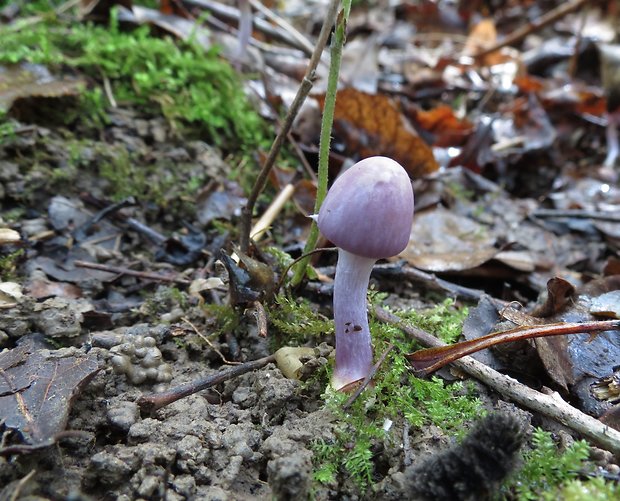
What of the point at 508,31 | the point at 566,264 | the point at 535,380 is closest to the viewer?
the point at 535,380

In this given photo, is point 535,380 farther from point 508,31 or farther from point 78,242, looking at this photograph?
point 508,31

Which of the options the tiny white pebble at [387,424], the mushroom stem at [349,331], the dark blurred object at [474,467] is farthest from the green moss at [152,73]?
the dark blurred object at [474,467]

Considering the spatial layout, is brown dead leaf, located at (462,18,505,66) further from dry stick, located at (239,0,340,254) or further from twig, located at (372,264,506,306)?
dry stick, located at (239,0,340,254)

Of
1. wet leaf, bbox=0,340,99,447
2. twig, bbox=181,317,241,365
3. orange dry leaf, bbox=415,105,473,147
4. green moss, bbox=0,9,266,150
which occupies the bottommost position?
twig, bbox=181,317,241,365

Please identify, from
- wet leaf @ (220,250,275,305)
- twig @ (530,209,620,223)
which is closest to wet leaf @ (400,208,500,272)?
twig @ (530,209,620,223)

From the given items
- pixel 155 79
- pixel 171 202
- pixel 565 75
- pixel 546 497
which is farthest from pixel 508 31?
pixel 546 497

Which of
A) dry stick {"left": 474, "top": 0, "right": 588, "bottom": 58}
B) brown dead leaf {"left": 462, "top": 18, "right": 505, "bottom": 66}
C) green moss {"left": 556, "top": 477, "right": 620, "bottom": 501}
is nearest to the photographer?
green moss {"left": 556, "top": 477, "right": 620, "bottom": 501}

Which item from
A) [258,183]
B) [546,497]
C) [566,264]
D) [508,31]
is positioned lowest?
[566,264]

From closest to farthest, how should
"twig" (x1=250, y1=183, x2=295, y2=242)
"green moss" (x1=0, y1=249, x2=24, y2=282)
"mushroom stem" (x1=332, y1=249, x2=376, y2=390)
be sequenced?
"mushroom stem" (x1=332, y1=249, x2=376, y2=390)
"green moss" (x1=0, y1=249, x2=24, y2=282)
"twig" (x1=250, y1=183, x2=295, y2=242)
